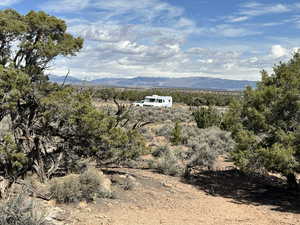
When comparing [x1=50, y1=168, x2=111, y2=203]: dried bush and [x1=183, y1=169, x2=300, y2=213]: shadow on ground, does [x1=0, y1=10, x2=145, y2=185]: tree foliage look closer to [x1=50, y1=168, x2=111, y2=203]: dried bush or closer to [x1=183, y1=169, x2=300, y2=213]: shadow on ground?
[x1=50, y1=168, x2=111, y2=203]: dried bush

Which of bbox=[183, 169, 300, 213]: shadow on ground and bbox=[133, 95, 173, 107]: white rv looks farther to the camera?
bbox=[133, 95, 173, 107]: white rv

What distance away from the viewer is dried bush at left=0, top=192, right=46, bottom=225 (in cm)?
619

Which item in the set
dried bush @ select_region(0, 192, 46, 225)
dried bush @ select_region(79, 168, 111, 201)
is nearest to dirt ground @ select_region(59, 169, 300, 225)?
dried bush @ select_region(79, 168, 111, 201)

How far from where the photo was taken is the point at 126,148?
1180 centimetres

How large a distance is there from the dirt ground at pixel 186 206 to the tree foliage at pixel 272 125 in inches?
44.3

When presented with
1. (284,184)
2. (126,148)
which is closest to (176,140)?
(284,184)

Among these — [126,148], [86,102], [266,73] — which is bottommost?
[126,148]

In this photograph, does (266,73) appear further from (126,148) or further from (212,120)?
(212,120)

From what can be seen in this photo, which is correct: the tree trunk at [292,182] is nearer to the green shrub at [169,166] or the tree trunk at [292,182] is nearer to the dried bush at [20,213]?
the green shrub at [169,166]

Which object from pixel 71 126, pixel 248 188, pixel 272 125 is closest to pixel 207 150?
pixel 248 188

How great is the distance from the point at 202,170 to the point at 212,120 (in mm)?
10578

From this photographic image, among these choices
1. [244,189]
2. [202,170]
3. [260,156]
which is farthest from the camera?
[202,170]

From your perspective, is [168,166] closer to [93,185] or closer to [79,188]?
[93,185]

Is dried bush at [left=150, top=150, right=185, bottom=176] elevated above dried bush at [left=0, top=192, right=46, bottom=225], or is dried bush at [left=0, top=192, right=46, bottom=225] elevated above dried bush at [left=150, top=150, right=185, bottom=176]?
dried bush at [left=0, top=192, right=46, bottom=225]
